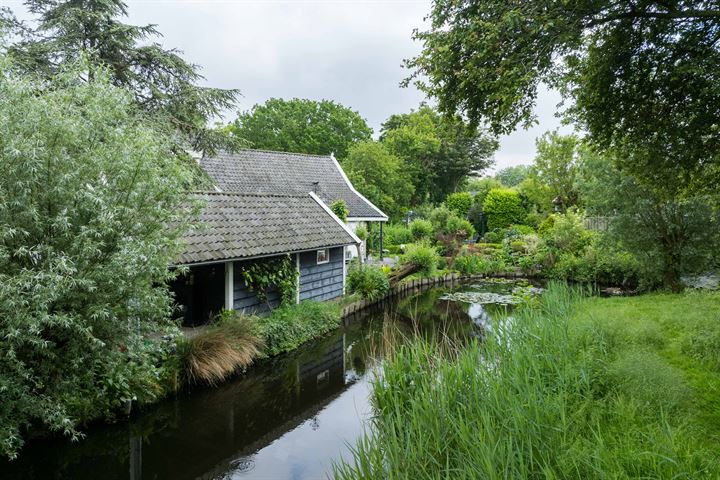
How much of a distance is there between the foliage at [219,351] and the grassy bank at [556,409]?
3634mm

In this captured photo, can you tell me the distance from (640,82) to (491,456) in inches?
250

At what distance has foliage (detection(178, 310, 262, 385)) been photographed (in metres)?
8.23

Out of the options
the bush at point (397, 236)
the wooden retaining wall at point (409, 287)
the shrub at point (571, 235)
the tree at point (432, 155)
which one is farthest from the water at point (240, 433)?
the tree at point (432, 155)

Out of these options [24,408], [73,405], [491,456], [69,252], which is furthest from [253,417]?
[491,456]

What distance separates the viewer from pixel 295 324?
11188mm

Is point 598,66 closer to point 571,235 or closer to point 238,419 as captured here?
point 238,419

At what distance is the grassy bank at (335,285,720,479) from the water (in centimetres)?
95

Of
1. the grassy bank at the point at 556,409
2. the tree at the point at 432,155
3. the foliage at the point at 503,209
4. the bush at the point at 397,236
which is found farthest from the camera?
the tree at the point at 432,155

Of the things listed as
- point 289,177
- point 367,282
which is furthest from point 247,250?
point 289,177

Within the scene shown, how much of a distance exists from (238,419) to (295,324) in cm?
388

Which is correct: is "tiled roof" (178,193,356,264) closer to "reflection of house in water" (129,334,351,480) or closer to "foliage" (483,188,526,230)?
"reflection of house in water" (129,334,351,480)

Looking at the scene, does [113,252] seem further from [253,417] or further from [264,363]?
[264,363]

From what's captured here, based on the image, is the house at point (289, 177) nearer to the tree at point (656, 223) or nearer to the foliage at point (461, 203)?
the tree at point (656, 223)

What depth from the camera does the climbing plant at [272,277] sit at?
36.6 ft
